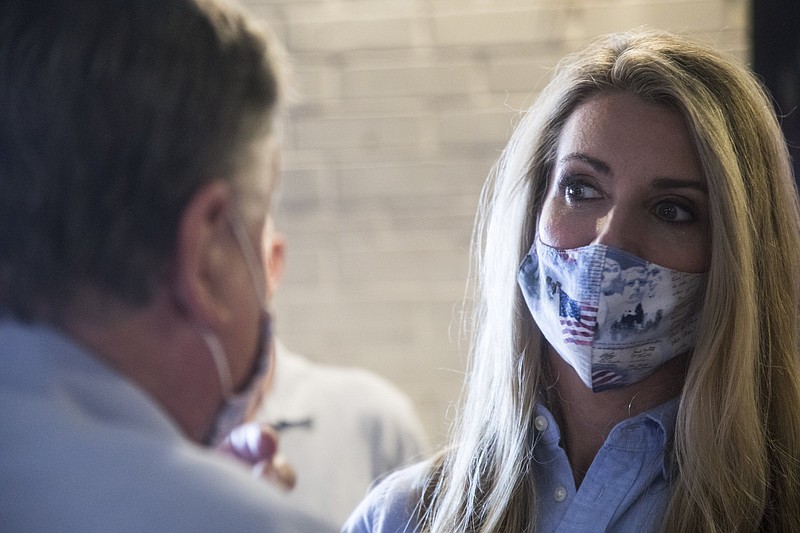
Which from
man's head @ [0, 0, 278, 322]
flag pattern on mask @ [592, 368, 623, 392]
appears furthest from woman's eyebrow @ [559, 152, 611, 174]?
man's head @ [0, 0, 278, 322]

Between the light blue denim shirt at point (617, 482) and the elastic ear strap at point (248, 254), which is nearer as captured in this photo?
the elastic ear strap at point (248, 254)

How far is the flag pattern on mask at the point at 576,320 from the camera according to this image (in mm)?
1149

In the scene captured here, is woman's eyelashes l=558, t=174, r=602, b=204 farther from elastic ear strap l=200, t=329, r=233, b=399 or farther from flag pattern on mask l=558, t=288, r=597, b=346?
elastic ear strap l=200, t=329, r=233, b=399

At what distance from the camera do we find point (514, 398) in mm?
1311

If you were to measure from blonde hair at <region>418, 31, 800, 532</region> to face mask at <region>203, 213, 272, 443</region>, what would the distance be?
0.60 m

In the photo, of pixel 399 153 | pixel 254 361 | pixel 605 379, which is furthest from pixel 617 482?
pixel 399 153

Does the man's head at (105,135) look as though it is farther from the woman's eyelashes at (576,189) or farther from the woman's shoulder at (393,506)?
the woman's shoulder at (393,506)

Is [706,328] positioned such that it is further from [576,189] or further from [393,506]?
[393,506]

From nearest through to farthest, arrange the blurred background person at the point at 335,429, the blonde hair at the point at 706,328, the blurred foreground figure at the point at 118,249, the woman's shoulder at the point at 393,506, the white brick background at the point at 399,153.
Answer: the blurred foreground figure at the point at 118,249, the blonde hair at the point at 706,328, the woman's shoulder at the point at 393,506, the blurred background person at the point at 335,429, the white brick background at the point at 399,153

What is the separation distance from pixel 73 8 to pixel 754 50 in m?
1.56

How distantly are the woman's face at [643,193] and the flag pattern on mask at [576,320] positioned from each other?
8 cm

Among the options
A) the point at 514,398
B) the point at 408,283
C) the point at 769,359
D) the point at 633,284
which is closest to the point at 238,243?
the point at 633,284

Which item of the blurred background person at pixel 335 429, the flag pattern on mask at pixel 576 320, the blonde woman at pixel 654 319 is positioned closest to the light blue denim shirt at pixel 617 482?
the blonde woman at pixel 654 319

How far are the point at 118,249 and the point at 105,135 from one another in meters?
0.08
